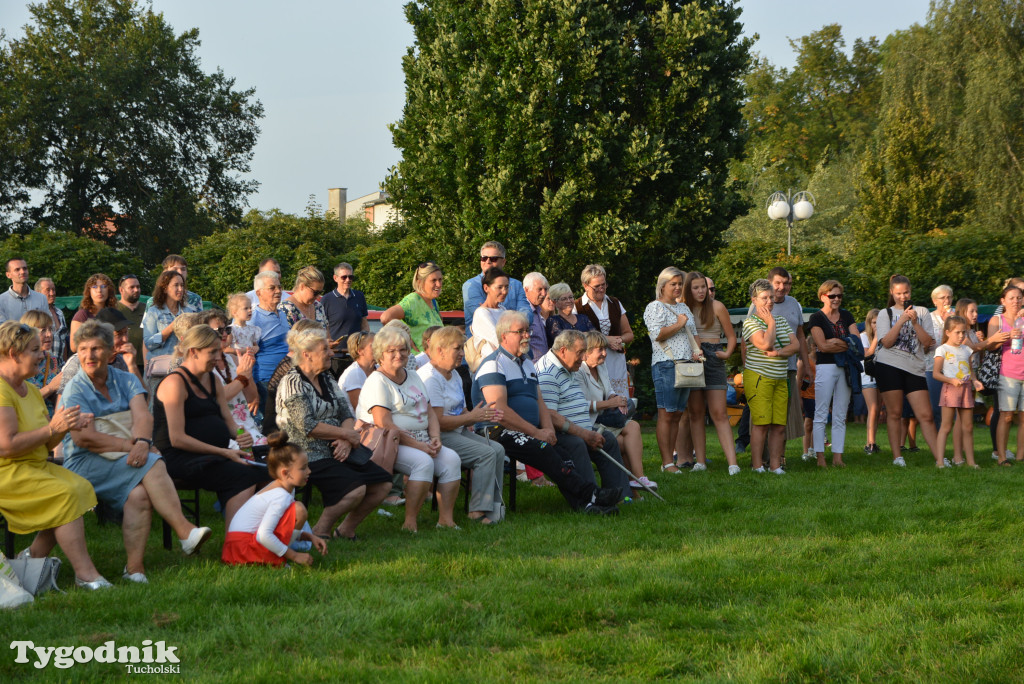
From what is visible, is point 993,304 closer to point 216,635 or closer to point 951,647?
point 951,647

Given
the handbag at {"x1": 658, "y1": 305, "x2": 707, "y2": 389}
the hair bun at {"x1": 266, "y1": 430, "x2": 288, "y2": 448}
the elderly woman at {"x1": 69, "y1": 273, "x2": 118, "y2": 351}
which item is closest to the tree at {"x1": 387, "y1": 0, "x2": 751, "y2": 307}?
the handbag at {"x1": 658, "y1": 305, "x2": 707, "y2": 389}

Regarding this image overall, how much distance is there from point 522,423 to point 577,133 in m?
8.13

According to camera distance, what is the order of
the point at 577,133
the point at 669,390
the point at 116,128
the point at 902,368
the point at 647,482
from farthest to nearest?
the point at 116,128 < the point at 577,133 < the point at 902,368 < the point at 669,390 < the point at 647,482

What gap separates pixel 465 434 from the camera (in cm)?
764

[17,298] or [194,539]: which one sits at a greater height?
[17,298]

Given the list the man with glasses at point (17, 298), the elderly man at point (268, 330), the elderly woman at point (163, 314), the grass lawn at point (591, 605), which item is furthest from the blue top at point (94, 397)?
the man with glasses at point (17, 298)

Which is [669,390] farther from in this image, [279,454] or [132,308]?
[132,308]

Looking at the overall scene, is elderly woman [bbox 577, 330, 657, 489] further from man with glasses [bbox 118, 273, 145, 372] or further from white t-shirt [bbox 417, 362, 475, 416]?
man with glasses [bbox 118, 273, 145, 372]

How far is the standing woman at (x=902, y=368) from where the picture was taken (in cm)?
1034

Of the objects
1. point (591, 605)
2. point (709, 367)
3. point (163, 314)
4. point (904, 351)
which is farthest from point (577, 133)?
point (591, 605)

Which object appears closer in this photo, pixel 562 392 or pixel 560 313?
pixel 562 392

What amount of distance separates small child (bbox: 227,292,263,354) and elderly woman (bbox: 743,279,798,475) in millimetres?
4815

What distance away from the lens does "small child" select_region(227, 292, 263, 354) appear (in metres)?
8.21

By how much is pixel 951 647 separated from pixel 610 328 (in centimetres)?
572
